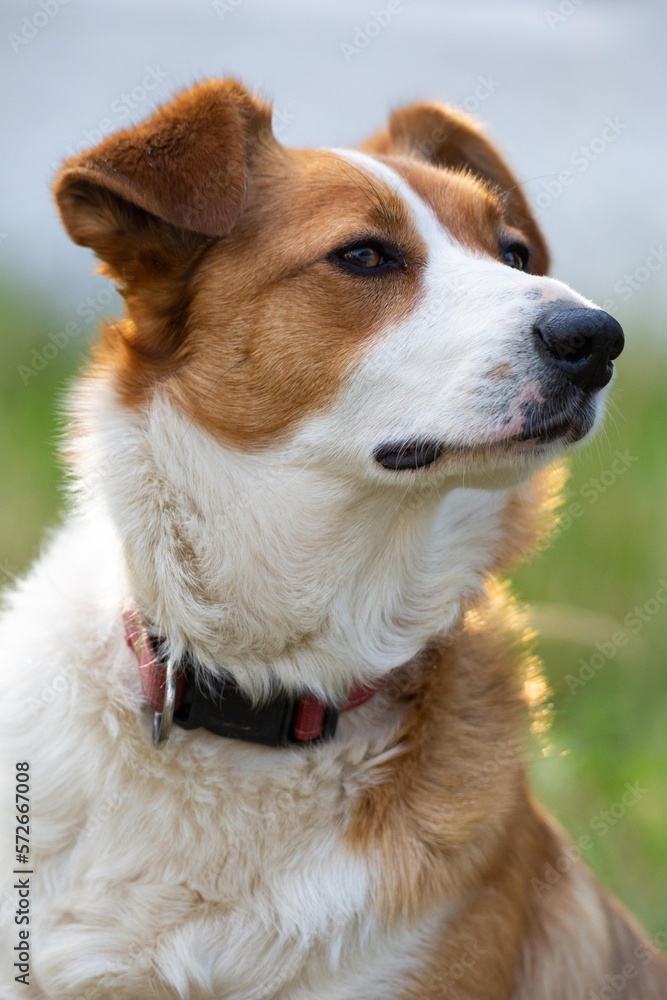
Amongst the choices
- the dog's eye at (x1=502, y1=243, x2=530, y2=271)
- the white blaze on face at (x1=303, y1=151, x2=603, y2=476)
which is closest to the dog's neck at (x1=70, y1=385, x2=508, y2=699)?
the white blaze on face at (x1=303, y1=151, x2=603, y2=476)

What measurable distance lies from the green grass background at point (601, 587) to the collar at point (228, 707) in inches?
64.6

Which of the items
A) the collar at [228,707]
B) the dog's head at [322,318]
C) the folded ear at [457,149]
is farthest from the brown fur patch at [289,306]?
the folded ear at [457,149]

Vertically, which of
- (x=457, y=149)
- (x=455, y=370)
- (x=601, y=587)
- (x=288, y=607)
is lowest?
(x=601, y=587)

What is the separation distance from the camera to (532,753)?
3033mm

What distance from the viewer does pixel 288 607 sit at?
2.81 m

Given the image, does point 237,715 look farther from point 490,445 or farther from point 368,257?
point 368,257

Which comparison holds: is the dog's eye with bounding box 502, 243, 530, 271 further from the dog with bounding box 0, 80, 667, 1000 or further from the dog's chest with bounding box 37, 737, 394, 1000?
the dog's chest with bounding box 37, 737, 394, 1000

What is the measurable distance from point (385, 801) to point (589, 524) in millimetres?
3627

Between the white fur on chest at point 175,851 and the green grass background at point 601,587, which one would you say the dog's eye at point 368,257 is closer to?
the white fur on chest at point 175,851

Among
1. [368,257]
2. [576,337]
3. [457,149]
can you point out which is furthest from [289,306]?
[457,149]

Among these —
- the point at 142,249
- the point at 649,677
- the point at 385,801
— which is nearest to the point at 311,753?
the point at 385,801

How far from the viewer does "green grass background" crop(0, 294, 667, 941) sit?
4.48 m

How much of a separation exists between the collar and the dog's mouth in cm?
66

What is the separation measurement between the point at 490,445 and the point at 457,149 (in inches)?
64.4
